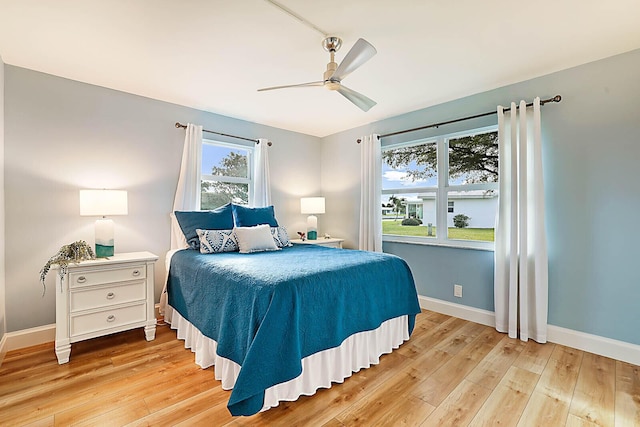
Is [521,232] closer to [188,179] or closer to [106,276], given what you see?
[188,179]

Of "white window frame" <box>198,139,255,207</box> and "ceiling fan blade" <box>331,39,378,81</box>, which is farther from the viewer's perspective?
"white window frame" <box>198,139,255,207</box>

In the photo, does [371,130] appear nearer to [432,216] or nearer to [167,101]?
[432,216]

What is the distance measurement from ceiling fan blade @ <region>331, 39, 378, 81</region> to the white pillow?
65.8 inches

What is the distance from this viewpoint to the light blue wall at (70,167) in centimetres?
254

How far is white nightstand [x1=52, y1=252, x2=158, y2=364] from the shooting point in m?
2.29

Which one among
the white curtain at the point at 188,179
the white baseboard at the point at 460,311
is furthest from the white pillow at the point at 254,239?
the white baseboard at the point at 460,311

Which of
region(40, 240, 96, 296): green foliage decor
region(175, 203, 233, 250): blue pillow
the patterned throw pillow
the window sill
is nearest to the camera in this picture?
region(40, 240, 96, 296): green foliage decor

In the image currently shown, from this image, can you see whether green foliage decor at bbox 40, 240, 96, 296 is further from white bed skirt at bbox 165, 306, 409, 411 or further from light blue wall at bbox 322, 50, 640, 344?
light blue wall at bbox 322, 50, 640, 344

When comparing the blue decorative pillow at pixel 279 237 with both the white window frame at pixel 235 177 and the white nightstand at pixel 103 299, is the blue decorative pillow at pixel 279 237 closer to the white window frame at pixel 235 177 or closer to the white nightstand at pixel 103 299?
the white window frame at pixel 235 177

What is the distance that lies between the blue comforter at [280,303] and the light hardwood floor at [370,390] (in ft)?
0.97

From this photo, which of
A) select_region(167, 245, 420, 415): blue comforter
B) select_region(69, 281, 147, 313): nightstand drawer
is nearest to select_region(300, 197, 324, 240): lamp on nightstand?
select_region(167, 245, 420, 415): blue comforter

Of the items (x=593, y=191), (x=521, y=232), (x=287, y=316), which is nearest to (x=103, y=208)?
(x=287, y=316)

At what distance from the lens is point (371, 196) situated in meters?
3.96

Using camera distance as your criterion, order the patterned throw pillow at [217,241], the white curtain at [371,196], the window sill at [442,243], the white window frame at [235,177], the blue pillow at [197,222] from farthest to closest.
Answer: the white curtain at [371,196] < the white window frame at [235,177] < the window sill at [442,243] < the blue pillow at [197,222] < the patterned throw pillow at [217,241]
